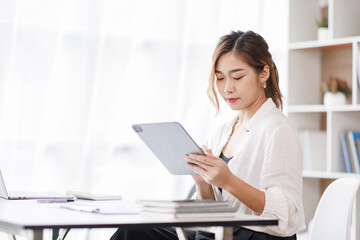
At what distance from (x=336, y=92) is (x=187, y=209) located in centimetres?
209

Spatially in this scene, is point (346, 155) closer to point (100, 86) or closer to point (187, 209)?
point (100, 86)

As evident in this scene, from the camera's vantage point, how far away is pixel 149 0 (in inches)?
129

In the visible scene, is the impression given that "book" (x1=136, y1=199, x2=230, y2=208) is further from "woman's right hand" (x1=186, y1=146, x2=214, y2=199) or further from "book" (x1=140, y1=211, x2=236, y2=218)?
"woman's right hand" (x1=186, y1=146, x2=214, y2=199)

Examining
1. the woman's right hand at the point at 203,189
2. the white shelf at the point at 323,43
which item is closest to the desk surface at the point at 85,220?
the woman's right hand at the point at 203,189

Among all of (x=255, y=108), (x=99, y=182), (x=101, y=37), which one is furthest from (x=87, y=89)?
(x=255, y=108)

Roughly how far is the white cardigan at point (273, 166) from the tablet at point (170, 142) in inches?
10.1

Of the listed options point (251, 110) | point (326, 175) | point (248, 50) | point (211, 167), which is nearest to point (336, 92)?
point (326, 175)

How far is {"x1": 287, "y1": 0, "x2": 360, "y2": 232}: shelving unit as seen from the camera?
3.20 m

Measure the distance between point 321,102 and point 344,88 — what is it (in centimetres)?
29

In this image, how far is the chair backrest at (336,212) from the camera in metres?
1.91

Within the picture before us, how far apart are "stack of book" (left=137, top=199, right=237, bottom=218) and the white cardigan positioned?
0.23m

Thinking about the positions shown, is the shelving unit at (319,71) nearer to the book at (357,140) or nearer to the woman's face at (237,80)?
the book at (357,140)

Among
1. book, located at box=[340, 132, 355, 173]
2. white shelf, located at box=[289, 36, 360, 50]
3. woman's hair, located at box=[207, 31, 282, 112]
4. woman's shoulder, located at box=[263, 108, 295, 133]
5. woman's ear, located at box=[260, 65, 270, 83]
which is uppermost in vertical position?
white shelf, located at box=[289, 36, 360, 50]

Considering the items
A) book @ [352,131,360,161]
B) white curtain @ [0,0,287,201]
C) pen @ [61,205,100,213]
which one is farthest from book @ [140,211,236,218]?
book @ [352,131,360,161]
